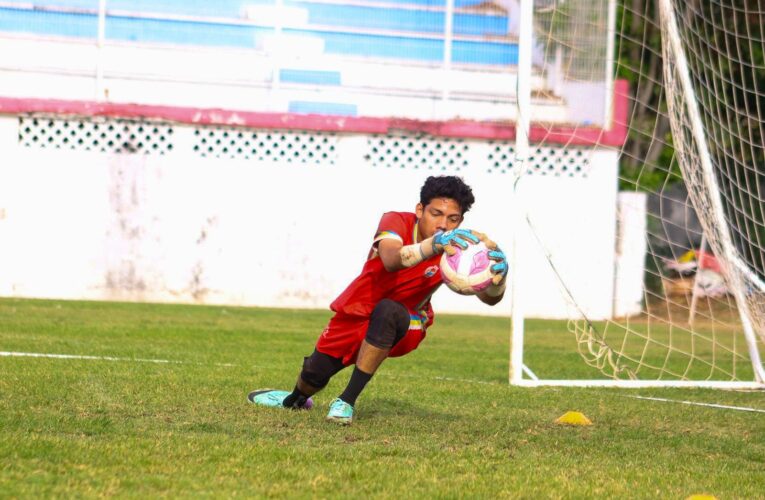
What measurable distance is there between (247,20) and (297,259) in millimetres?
3650

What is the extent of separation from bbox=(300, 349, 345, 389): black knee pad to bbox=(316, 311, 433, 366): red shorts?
0.11 feet

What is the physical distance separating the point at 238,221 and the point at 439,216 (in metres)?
10.3

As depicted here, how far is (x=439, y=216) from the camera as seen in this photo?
18.6 feet

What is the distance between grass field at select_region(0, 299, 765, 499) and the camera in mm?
4055

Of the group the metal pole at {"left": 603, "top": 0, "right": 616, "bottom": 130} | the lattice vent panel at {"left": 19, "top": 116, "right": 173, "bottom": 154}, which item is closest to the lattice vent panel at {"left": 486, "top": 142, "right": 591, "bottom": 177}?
the metal pole at {"left": 603, "top": 0, "right": 616, "bottom": 130}

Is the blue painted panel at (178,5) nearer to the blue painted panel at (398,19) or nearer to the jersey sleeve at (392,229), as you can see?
the blue painted panel at (398,19)

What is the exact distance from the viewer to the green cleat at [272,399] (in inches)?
241

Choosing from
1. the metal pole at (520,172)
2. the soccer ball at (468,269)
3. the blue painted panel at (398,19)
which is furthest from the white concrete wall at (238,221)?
the soccer ball at (468,269)

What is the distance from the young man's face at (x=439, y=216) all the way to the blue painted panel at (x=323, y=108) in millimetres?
10974

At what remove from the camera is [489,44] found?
17297 millimetres

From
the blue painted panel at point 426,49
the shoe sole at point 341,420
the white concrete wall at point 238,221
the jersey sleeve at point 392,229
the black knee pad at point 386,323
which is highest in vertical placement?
the blue painted panel at point 426,49

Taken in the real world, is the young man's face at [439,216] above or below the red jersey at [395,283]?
above

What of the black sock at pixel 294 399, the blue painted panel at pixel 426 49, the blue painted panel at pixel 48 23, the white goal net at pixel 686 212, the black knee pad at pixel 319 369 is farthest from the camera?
the blue painted panel at pixel 426 49

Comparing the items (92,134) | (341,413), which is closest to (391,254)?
(341,413)
